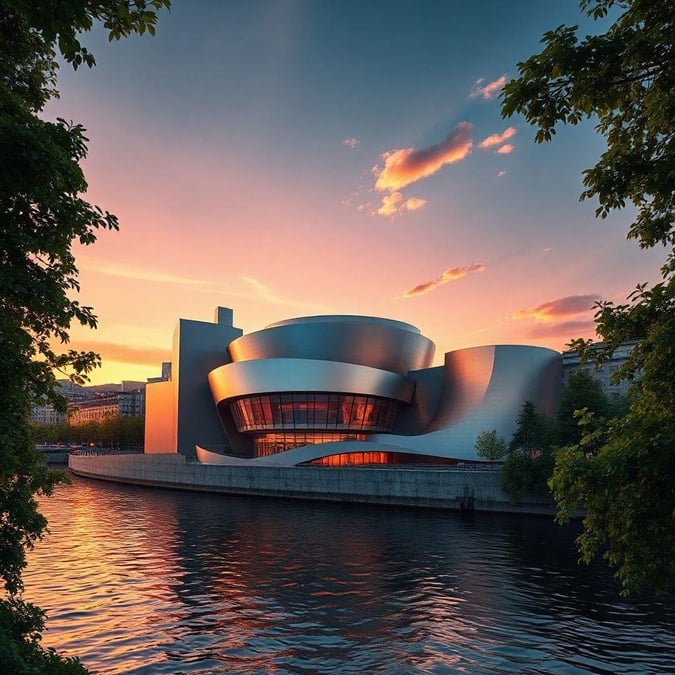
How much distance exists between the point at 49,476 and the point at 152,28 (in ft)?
27.2

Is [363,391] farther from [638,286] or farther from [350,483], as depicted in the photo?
[638,286]

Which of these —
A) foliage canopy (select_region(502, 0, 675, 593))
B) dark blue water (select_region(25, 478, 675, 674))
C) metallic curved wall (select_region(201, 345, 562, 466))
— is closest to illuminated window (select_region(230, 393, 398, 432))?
metallic curved wall (select_region(201, 345, 562, 466))

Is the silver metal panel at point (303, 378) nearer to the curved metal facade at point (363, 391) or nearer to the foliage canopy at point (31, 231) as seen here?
the curved metal facade at point (363, 391)

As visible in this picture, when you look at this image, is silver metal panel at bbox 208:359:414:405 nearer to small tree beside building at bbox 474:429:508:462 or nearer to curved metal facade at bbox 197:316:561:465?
curved metal facade at bbox 197:316:561:465

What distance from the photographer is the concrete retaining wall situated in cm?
4284

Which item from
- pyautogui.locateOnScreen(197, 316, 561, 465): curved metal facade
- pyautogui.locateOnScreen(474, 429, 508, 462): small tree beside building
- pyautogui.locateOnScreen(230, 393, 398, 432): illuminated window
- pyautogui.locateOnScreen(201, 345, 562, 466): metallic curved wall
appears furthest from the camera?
pyautogui.locateOnScreen(230, 393, 398, 432): illuminated window

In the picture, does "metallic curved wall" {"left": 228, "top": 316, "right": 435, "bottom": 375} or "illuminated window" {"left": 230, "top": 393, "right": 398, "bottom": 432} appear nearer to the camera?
"illuminated window" {"left": 230, "top": 393, "right": 398, "bottom": 432}

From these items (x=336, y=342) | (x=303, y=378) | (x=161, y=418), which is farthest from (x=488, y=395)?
(x=161, y=418)

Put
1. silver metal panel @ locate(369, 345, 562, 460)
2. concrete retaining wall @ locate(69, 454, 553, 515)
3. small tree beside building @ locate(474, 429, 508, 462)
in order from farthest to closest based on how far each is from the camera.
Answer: silver metal panel @ locate(369, 345, 562, 460) < small tree beside building @ locate(474, 429, 508, 462) < concrete retaining wall @ locate(69, 454, 553, 515)

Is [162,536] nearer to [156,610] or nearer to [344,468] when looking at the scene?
[156,610]

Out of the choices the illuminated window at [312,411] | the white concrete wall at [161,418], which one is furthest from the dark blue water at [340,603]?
the white concrete wall at [161,418]

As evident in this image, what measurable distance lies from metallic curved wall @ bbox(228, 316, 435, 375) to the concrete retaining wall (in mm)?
18616

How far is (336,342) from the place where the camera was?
7556cm

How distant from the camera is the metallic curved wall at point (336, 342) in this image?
75.6m
